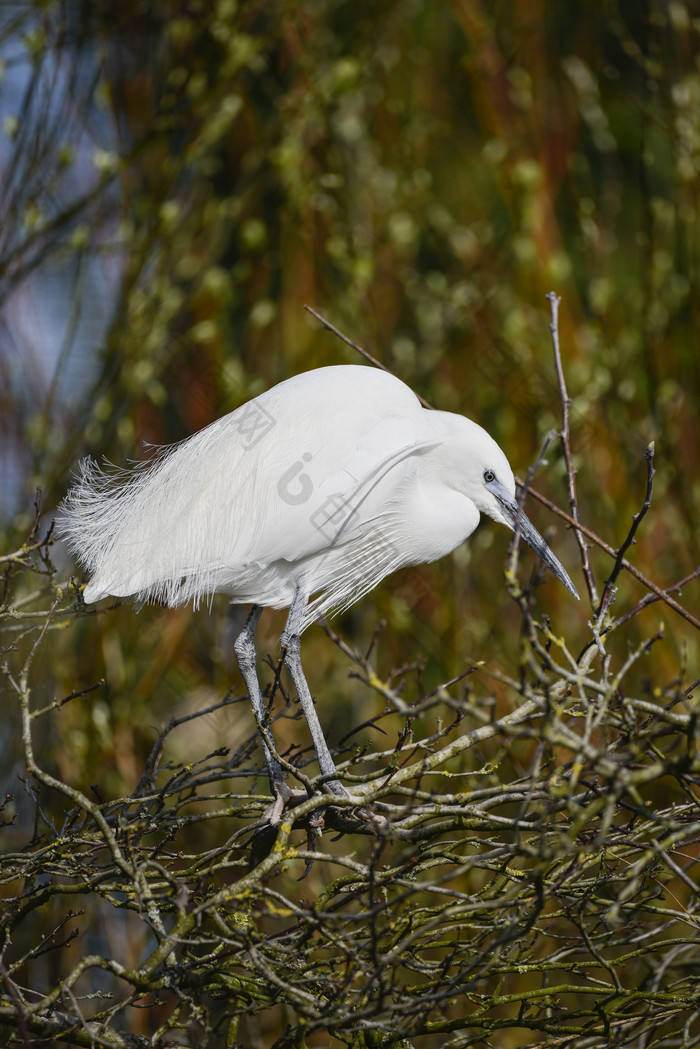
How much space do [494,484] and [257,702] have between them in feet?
1.99

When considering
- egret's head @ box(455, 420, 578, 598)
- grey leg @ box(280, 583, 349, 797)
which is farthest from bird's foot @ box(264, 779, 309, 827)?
egret's head @ box(455, 420, 578, 598)

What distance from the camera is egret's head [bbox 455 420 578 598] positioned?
179cm

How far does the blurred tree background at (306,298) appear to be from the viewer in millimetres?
2680

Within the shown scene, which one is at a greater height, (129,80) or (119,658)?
(129,80)

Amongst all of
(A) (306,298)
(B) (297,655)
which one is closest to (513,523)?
(B) (297,655)

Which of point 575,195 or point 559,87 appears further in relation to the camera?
point 559,87

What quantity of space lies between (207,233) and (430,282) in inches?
29.6

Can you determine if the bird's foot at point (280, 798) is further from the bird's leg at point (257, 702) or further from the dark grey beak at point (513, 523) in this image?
the dark grey beak at point (513, 523)

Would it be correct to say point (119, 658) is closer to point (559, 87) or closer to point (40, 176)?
point (40, 176)

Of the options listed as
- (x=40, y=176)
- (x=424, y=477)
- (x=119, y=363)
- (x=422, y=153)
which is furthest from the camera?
(x=422, y=153)

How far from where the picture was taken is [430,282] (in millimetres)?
3162

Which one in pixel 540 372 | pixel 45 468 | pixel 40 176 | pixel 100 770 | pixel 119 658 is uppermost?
pixel 40 176

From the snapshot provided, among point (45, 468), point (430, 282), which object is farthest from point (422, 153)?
point (45, 468)

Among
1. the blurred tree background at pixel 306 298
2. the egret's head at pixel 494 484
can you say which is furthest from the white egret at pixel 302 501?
the blurred tree background at pixel 306 298
